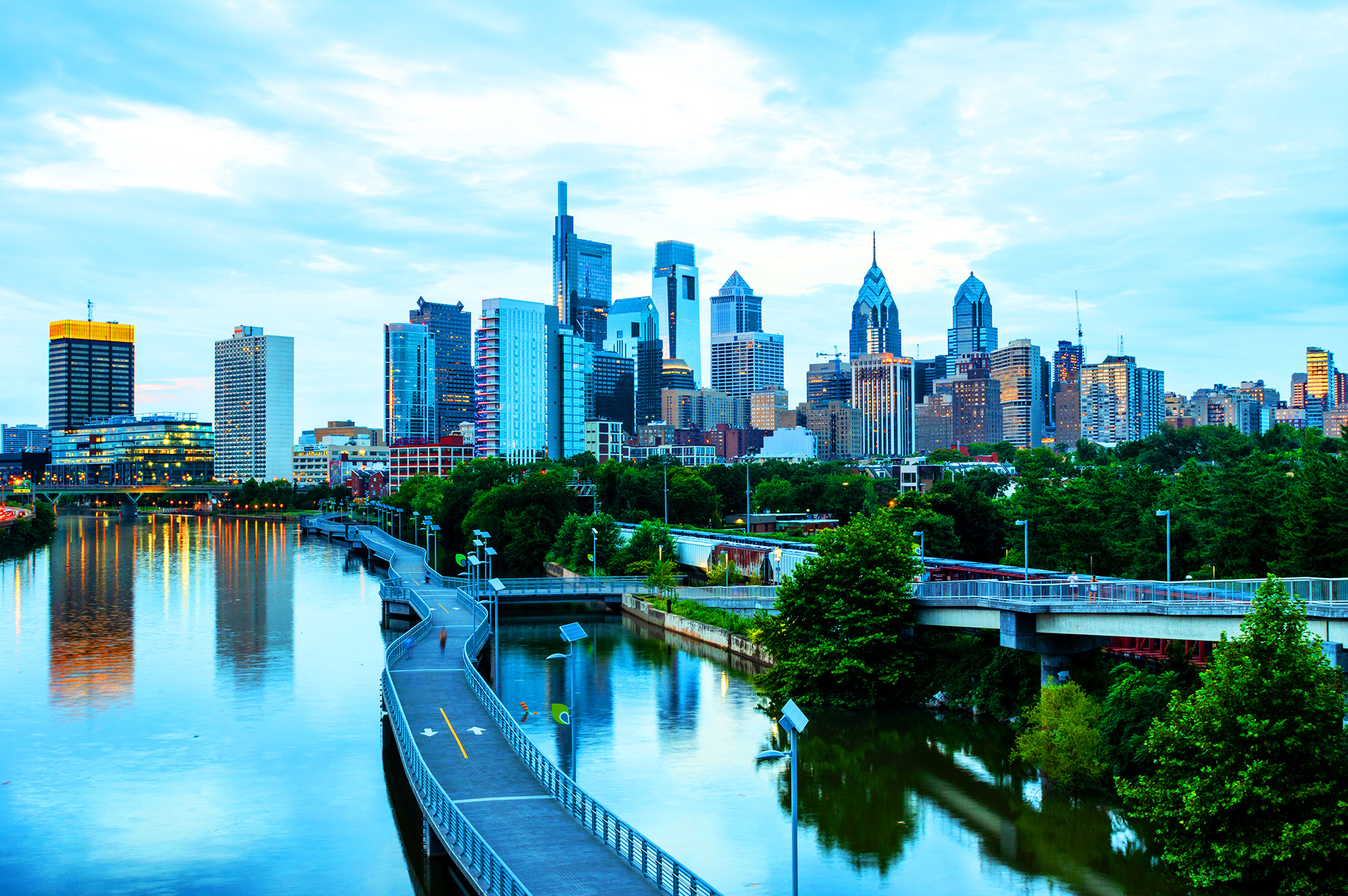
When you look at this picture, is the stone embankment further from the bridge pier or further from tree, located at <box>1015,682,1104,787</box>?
tree, located at <box>1015,682,1104,787</box>

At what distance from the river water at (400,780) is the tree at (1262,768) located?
9.43ft

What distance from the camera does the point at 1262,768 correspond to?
1071 inches

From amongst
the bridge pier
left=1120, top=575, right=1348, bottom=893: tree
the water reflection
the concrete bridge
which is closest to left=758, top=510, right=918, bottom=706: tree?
the bridge pier

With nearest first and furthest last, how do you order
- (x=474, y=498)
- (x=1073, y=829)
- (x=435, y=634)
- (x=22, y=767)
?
(x=1073, y=829) → (x=22, y=767) → (x=435, y=634) → (x=474, y=498)

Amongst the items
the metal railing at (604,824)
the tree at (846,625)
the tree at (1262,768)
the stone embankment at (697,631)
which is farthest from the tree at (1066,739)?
the stone embankment at (697,631)

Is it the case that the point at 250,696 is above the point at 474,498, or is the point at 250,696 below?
below

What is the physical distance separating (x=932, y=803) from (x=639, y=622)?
41123 millimetres

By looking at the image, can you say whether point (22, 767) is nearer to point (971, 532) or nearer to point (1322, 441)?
point (971, 532)

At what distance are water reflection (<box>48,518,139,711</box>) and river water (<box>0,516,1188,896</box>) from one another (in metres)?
0.34

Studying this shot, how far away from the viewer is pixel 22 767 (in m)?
41.7

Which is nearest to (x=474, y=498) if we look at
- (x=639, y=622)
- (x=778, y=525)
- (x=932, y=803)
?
(x=778, y=525)

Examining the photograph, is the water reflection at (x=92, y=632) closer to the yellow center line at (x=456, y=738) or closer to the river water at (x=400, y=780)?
the river water at (x=400, y=780)

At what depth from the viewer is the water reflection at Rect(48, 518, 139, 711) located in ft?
180

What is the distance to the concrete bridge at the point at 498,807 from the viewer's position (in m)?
25.7
